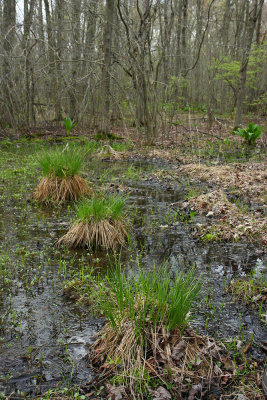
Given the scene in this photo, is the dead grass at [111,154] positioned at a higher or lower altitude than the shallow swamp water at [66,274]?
higher

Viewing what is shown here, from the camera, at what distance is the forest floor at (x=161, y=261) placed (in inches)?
88.6

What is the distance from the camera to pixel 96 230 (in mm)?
4504

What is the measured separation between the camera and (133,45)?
11.6 m

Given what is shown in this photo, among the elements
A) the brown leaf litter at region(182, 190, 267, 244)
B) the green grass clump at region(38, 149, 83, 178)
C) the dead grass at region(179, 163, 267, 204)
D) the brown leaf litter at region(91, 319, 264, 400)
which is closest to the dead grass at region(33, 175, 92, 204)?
the green grass clump at region(38, 149, 83, 178)

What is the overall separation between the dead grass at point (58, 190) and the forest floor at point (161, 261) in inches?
13.1

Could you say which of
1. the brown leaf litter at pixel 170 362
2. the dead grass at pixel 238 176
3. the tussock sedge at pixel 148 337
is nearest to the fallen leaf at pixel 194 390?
the brown leaf litter at pixel 170 362

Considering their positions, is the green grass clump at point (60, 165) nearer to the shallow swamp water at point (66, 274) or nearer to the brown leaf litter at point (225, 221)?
the shallow swamp water at point (66, 274)

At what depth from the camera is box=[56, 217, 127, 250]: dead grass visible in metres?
4.48

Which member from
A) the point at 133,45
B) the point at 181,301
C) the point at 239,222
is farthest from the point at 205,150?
the point at 181,301

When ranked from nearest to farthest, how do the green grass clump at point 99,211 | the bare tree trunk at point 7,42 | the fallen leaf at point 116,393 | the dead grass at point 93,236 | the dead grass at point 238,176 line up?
the fallen leaf at point 116,393 → the dead grass at point 93,236 → the green grass clump at point 99,211 → the dead grass at point 238,176 → the bare tree trunk at point 7,42

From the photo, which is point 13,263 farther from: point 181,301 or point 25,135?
point 25,135

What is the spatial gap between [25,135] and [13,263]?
10.0 meters

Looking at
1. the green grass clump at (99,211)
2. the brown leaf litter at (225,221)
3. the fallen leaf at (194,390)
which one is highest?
the green grass clump at (99,211)

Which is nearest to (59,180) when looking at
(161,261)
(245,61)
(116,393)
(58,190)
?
(58,190)
